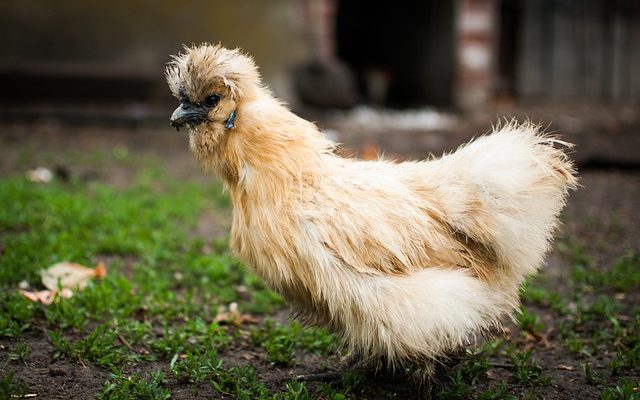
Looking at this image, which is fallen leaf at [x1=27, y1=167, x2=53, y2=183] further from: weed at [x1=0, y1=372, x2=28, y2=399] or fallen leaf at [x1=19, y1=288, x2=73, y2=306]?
weed at [x1=0, y1=372, x2=28, y2=399]

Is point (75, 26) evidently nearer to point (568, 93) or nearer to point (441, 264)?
point (441, 264)

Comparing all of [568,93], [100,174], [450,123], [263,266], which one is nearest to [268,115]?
[263,266]

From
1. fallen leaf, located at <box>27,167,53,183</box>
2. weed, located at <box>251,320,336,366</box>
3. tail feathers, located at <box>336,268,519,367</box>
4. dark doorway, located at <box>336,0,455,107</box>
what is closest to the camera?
tail feathers, located at <box>336,268,519,367</box>

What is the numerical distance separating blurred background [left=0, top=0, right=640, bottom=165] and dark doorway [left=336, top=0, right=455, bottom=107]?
40 mm

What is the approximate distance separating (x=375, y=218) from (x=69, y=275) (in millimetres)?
2480

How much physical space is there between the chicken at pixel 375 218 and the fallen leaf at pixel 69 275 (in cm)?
166

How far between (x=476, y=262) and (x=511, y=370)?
0.87 meters

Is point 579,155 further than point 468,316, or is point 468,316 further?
point 579,155

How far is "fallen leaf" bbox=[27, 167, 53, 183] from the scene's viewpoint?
7.07m

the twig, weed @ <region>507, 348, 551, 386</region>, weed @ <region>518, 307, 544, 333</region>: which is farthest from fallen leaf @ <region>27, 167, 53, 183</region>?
weed @ <region>507, 348, 551, 386</region>

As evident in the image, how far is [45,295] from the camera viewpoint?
422cm

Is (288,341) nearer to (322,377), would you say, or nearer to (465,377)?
(322,377)

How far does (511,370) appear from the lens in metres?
3.74

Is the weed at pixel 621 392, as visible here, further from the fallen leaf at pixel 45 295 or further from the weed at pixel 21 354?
the fallen leaf at pixel 45 295
